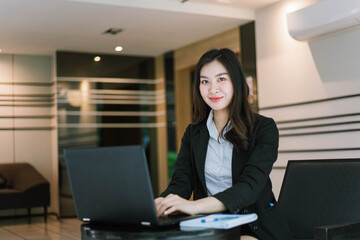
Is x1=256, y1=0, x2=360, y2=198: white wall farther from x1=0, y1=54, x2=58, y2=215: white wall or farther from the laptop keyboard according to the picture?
the laptop keyboard

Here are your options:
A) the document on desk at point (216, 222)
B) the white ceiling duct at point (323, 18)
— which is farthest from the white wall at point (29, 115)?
the document on desk at point (216, 222)

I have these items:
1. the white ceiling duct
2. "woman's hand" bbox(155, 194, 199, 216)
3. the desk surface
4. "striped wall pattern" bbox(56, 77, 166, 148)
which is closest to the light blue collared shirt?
"woman's hand" bbox(155, 194, 199, 216)

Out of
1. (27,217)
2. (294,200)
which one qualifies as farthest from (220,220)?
(27,217)

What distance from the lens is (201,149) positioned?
200 centimetres

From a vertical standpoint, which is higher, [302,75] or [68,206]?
[302,75]

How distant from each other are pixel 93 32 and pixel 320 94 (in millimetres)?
3035

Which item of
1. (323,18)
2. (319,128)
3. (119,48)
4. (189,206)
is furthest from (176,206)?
(119,48)

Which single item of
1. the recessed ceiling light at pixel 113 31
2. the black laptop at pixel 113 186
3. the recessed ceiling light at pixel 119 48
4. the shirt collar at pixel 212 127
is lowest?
the black laptop at pixel 113 186

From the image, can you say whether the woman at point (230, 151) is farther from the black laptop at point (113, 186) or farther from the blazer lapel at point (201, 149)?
the black laptop at point (113, 186)

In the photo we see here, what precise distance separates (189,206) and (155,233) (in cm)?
28

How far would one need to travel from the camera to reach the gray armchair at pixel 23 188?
704 cm

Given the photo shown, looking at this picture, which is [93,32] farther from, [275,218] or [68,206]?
[275,218]

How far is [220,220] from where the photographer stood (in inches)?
59.8

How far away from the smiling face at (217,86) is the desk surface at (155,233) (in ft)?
1.84
